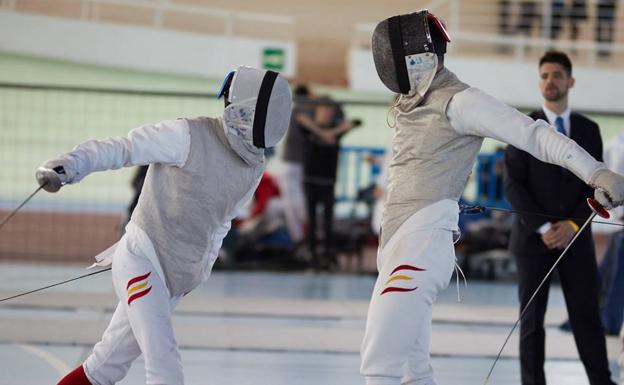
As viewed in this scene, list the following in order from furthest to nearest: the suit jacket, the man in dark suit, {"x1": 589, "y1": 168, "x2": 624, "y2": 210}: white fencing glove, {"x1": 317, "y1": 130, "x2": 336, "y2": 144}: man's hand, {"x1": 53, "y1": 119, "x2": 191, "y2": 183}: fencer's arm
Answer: {"x1": 317, "y1": 130, "x2": 336, "y2": 144}: man's hand → the suit jacket → the man in dark suit → {"x1": 53, "y1": 119, "x2": 191, "y2": 183}: fencer's arm → {"x1": 589, "y1": 168, "x2": 624, "y2": 210}: white fencing glove

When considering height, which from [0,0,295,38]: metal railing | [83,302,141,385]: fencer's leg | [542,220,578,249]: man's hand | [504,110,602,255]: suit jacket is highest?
[0,0,295,38]: metal railing

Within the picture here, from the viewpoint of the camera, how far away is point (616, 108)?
14.2 m

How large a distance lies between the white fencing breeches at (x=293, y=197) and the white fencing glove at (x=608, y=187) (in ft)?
21.1

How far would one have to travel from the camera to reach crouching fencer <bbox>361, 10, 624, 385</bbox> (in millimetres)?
3035

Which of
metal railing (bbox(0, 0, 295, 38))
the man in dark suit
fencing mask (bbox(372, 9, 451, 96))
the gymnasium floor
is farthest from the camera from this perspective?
metal railing (bbox(0, 0, 295, 38))

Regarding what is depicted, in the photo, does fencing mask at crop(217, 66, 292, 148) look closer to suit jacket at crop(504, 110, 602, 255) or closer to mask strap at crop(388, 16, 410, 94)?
mask strap at crop(388, 16, 410, 94)

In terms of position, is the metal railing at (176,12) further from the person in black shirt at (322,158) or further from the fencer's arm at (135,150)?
the fencer's arm at (135,150)

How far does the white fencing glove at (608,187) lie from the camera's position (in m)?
2.86

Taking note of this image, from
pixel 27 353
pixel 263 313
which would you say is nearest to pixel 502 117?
pixel 27 353

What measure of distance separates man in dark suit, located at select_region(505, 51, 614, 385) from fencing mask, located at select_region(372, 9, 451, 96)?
1.07 meters

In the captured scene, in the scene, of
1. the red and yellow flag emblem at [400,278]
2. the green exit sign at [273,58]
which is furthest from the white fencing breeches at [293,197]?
the red and yellow flag emblem at [400,278]

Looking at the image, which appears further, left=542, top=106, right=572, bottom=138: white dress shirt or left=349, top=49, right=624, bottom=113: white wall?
left=349, top=49, right=624, bottom=113: white wall

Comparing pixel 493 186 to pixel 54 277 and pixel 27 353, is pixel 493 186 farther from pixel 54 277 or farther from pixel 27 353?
pixel 27 353

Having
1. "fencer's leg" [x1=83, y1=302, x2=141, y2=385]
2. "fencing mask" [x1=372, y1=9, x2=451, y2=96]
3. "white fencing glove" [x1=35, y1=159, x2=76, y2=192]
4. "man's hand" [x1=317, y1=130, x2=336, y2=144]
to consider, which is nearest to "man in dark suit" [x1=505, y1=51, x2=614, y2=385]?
"fencing mask" [x1=372, y1=9, x2=451, y2=96]
